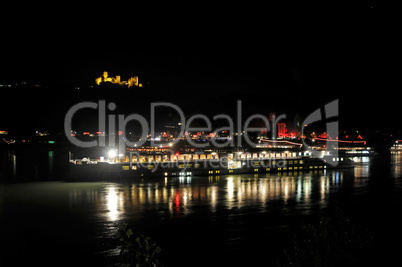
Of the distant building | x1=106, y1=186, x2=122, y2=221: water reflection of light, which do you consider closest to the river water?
x1=106, y1=186, x2=122, y2=221: water reflection of light

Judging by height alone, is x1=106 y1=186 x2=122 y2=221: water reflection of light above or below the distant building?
below

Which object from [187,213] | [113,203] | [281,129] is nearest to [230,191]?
[187,213]

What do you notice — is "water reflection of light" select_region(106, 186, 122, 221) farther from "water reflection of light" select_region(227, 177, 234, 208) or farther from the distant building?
the distant building

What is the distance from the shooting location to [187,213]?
14.8 meters

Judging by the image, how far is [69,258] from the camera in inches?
387

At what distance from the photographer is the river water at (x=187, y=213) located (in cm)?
1023

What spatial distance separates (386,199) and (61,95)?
257 ft

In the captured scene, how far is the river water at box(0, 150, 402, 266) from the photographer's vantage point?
10227mm

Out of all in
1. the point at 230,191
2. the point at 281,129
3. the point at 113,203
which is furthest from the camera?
the point at 281,129

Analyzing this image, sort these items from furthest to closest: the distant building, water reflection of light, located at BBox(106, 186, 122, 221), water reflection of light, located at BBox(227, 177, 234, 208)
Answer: the distant building < water reflection of light, located at BBox(227, 177, 234, 208) < water reflection of light, located at BBox(106, 186, 122, 221)

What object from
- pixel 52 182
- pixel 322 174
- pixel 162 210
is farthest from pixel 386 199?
pixel 52 182

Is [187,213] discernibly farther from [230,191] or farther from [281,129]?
[281,129]

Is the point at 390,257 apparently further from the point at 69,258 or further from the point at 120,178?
the point at 120,178

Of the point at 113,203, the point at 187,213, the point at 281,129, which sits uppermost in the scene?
the point at 281,129
